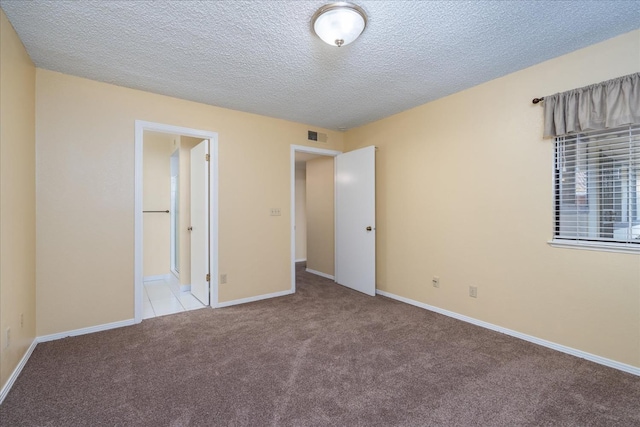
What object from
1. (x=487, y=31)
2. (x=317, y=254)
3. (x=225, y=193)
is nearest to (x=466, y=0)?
(x=487, y=31)

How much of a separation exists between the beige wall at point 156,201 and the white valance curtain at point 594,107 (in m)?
5.03

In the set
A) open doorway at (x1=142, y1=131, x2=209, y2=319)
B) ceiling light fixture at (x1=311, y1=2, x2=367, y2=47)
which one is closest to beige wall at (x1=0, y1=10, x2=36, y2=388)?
open doorway at (x1=142, y1=131, x2=209, y2=319)

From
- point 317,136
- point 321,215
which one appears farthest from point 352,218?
point 317,136

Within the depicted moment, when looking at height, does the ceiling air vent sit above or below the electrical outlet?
above

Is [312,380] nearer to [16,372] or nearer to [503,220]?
[16,372]

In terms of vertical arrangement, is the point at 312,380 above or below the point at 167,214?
below

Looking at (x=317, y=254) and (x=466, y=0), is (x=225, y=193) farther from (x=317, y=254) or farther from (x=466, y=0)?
(x=466, y=0)

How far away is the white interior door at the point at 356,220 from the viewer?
4000 mm

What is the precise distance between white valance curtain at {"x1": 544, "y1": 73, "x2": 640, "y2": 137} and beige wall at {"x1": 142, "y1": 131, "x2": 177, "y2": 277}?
503cm

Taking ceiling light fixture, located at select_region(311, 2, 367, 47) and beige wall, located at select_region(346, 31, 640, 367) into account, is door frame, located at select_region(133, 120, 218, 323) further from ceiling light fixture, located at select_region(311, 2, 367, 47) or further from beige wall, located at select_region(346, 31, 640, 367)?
beige wall, located at select_region(346, 31, 640, 367)

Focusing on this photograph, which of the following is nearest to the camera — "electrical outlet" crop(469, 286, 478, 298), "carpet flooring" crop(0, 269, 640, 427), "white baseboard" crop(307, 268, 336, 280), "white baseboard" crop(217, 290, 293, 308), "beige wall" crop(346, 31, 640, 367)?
"carpet flooring" crop(0, 269, 640, 427)

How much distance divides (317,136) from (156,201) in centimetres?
297

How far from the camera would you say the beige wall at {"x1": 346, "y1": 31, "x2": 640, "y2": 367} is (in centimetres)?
222

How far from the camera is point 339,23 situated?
6.18 feet
